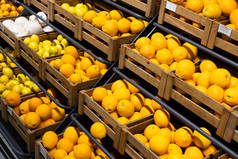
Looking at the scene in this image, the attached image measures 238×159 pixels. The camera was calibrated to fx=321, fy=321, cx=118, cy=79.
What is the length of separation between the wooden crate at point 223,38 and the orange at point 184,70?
8.1 inches

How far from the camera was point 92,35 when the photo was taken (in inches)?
127

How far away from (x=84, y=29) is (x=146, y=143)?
Answer: 57.6 inches

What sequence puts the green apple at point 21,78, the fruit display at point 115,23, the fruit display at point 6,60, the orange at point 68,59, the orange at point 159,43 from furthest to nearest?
the fruit display at point 6,60 < the green apple at point 21,78 < the orange at point 68,59 < the fruit display at point 115,23 < the orange at point 159,43

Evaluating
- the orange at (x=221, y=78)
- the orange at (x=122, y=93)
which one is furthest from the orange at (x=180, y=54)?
the orange at (x=122, y=93)

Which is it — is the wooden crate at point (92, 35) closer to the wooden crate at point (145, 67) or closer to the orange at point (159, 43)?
the wooden crate at point (145, 67)

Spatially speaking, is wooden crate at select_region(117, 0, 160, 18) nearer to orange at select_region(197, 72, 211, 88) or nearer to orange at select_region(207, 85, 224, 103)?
orange at select_region(197, 72, 211, 88)

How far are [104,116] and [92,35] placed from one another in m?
0.96

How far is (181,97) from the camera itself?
7.64 feet

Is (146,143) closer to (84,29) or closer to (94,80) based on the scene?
(94,80)

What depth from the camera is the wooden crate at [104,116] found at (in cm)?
252

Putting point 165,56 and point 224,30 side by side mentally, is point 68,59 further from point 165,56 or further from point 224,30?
point 224,30

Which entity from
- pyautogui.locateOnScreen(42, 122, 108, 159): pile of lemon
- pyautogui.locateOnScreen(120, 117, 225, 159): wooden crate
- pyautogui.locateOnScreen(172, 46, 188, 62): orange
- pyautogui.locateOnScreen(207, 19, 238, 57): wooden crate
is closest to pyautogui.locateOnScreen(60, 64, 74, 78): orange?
pyautogui.locateOnScreen(42, 122, 108, 159): pile of lemon

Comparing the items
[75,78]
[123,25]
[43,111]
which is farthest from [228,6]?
[43,111]

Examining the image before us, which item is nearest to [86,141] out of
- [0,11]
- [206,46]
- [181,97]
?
[181,97]
